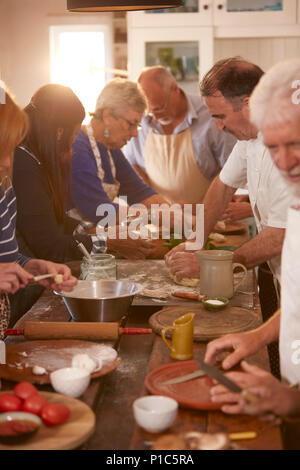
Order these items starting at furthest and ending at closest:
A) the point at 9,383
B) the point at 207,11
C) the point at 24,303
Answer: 1. the point at 207,11
2. the point at 24,303
3. the point at 9,383

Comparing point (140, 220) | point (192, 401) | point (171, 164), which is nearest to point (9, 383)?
point (192, 401)

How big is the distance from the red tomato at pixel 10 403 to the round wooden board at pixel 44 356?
0.19 meters

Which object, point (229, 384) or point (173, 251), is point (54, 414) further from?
point (173, 251)

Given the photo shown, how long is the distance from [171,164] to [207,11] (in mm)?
1278

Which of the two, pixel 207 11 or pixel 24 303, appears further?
pixel 207 11

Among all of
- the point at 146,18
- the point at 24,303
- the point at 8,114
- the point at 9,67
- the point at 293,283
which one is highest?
the point at 146,18

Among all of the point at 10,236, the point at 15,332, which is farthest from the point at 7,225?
the point at 15,332

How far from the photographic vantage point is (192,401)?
1331 mm

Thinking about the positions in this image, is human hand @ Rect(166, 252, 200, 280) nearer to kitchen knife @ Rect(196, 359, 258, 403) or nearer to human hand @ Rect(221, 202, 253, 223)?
kitchen knife @ Rect(196, 359, 258, 403)

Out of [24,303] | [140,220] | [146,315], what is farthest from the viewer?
[140,220]

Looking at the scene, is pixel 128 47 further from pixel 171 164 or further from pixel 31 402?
pixel 31 402

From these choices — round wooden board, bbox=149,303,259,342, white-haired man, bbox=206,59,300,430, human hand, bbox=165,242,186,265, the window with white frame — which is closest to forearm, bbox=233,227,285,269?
human hand, bbox=165,242,186,265

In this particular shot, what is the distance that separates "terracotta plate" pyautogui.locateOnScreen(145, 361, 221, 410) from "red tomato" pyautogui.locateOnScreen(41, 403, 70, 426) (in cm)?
23

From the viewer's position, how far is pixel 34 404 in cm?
125
